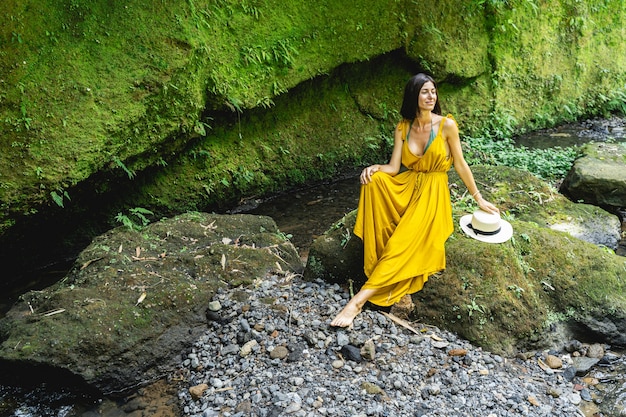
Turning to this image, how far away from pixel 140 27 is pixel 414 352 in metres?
5.14

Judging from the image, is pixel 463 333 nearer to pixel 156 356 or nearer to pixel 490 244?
pixel 490 244

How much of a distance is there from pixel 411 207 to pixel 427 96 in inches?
38.7

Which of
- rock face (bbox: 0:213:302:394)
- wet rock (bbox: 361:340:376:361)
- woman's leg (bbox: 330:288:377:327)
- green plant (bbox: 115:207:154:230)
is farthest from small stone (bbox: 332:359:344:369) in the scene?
green plant (bbox: 115:207:154:230)

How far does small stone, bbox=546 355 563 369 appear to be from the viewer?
→ 455 cm

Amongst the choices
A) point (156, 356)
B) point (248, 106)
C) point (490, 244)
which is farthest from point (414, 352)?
point (248, 106)

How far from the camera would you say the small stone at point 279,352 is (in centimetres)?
442

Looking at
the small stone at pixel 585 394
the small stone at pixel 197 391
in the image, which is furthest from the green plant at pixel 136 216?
the small stone at pixel 585 394

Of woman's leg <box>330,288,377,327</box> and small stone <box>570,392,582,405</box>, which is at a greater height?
woman's leg <box>330,288,377,327</box>

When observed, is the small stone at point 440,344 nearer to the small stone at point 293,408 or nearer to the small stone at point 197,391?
the small stone at point 293,408

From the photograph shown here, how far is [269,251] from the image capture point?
5801 millimetres

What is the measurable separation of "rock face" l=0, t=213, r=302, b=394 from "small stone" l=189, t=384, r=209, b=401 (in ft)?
1.64

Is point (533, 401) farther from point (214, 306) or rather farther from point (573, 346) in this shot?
point (214, 306)

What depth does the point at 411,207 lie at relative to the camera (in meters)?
4.89

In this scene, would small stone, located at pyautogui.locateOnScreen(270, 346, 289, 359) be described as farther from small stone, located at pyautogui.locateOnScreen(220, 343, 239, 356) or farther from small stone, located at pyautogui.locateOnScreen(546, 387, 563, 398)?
small stone, located at pyautogui.locateOnScreen(546, 387, 563, 398)
